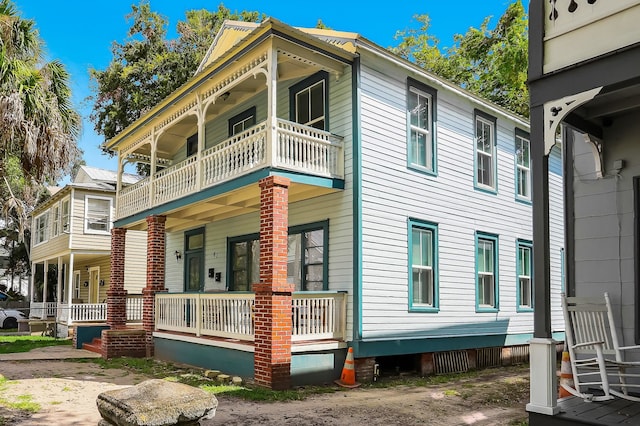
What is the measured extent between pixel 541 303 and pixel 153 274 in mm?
10810

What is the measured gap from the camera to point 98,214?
81.9ft

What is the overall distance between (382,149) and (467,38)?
1682cm

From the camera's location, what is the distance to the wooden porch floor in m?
5.79

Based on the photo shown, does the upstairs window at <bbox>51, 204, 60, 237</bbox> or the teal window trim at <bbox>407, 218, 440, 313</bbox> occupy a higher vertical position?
the upstairs window at <bbox>51, 204, 60, 237</bbox>

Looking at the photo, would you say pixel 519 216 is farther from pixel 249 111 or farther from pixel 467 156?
pixel 249 111

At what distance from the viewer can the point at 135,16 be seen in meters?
31.7

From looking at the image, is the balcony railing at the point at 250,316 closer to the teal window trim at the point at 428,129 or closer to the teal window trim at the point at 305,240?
the teal window trim at the point at 305,240

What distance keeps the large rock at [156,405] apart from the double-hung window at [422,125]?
845cm

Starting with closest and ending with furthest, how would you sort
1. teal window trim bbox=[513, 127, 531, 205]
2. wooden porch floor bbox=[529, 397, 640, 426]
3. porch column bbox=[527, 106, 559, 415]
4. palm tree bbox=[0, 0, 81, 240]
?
1. wooden porch floor bbox=[529, 397, 640, 426]
2. porch column bbox=[527, 106, 559, 415]
3. palm tree bbox=[0, 0, 81, 240]
4. teal window trim bbox=[513, 127, 531, 205]

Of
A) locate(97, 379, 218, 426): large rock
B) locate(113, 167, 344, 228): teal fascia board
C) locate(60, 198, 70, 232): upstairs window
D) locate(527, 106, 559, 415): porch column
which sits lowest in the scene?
locate(97, 379, 218, 426): large rock

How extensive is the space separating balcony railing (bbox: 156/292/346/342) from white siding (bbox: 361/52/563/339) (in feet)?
1.78

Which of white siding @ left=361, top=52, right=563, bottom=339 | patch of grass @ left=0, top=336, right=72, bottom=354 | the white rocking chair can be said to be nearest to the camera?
the white rocking chair

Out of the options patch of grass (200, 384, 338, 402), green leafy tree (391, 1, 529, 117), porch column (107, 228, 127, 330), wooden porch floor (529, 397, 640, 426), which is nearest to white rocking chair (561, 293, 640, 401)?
wooden porch floor (529, 397, 640, 426)

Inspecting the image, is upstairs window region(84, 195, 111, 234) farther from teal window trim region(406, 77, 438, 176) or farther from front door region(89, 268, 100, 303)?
teal window trim region(406, 77, 438, 176)
